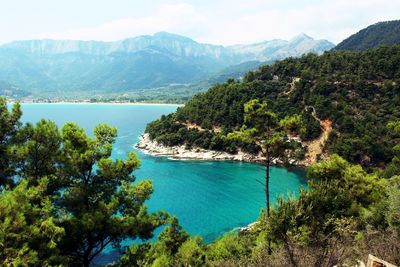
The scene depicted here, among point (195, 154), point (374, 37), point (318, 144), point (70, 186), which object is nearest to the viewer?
point (70, 186)

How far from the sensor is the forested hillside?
5772 cm

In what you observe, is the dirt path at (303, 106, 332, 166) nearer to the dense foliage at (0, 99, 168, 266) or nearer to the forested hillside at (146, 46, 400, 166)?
the forested hillside at (146, 46, 400, 166)

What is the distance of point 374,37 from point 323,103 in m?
111

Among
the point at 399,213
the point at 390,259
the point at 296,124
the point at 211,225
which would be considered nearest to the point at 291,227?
Result: the point at 390,259

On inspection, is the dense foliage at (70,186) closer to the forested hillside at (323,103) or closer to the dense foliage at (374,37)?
the forested hillside at (323,103)

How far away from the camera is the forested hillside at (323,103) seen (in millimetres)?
57719

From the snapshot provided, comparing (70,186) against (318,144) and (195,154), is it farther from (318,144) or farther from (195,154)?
(195,154)

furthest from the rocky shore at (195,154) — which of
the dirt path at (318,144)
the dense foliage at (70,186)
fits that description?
the dense foliage at (70,186)

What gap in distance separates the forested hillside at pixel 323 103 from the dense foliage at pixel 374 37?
253ft

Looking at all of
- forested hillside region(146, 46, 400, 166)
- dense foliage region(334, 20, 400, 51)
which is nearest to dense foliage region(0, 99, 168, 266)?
forested hillside region(146, 46, 400, 166)

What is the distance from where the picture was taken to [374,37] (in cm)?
15200

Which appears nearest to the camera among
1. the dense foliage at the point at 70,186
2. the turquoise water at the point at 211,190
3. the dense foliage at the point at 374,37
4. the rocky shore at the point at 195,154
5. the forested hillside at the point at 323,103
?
the dense foliage at the point at 70,186

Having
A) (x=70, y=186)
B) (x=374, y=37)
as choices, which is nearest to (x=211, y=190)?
(x=70, y=186)

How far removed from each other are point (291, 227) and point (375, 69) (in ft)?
221
